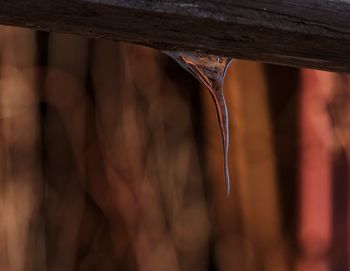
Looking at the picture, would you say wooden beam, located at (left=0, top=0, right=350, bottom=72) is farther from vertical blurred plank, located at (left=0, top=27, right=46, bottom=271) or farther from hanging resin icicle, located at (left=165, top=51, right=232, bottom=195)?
vertical blurred plank, located at (left=0, top=27, right=46, bottom=271)

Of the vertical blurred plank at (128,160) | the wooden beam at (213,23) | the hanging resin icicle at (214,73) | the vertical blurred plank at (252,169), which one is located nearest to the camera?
the wooden beam at (213,23)

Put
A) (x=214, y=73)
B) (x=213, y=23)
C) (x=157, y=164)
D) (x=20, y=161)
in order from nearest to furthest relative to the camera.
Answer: (x=213, y=23)
(x=214, y=73)
(x=20, y=161)
(x=157, y=164)

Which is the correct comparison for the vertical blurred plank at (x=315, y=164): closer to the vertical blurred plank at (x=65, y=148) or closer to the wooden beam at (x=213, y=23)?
the vertical blurred plank at (x=65, y=148)

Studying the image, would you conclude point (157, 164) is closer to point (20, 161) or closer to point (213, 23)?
point (20, 161)

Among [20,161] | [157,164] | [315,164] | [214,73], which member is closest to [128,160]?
[157,164]

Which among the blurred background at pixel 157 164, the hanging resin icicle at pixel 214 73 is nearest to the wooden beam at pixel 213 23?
the hanging resin icicle at pixel 214 73

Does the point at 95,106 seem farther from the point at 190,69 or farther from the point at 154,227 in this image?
the point at 190,69
